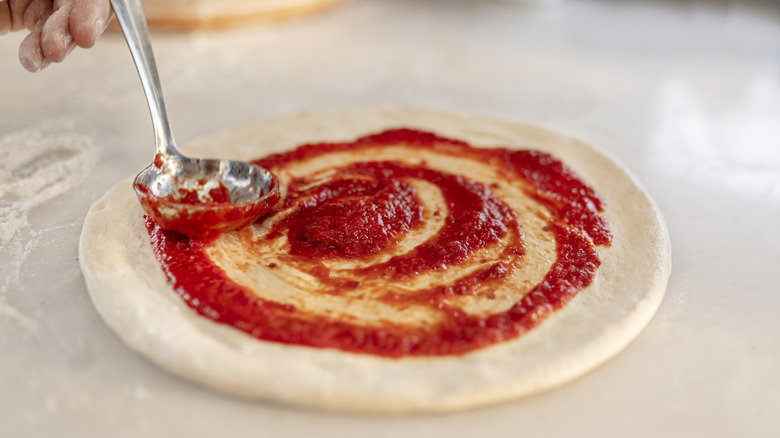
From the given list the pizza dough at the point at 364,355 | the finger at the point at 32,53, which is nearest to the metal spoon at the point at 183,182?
the pizza dough at the point at 364,355

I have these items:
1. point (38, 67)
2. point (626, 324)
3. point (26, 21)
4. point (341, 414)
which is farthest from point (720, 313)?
point (26, 21)

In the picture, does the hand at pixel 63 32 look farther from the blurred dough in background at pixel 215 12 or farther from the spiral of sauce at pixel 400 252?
the blurred dough in background at pixel 215 12

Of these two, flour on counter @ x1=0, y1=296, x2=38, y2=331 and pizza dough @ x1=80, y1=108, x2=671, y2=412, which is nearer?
pizza dough @ x1=80, y1=108, x2=671, y2=412

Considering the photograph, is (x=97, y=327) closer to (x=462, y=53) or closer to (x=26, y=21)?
(x=26, y=21)

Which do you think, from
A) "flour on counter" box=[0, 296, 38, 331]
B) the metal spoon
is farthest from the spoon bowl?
"flour on counter" box=[0, 296, 38, 331]

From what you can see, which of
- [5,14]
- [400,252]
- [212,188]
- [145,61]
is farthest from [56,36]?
[400,252]

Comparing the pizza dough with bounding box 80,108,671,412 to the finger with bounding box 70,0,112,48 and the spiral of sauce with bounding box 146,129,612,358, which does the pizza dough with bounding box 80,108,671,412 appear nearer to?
the spiral of sauce with bounding box 146,129,612,358

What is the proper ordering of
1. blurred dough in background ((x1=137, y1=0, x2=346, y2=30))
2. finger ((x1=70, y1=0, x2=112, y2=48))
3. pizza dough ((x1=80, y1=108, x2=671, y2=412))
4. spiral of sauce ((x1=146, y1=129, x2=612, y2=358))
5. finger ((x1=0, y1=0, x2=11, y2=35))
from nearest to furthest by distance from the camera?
pizza dough ((x1=80, y1=108, x2=671, y2=412))
spiral of sauce ((x1=146, y1=129, x2=612, y2=358))
finger ((x1=70, y1=0, x2=112, y2=48))
finger ((x1=0, y1=0, x2=11, y2=35))
blurred dough in background ((x1=137, y1=0, x2=346, y2=30))

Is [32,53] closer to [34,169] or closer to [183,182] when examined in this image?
[34,169]
